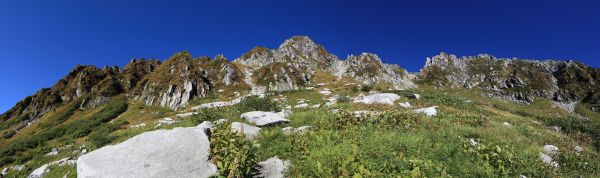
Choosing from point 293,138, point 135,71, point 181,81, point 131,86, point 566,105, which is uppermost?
point 135,71

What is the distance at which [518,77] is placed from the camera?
14362 centimetres

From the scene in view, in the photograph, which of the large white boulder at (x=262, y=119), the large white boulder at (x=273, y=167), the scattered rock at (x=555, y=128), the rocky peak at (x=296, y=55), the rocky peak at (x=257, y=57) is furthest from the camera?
the rocky peak at (x=296, y=55)

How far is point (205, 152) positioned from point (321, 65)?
111m

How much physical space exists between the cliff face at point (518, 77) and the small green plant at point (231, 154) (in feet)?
419

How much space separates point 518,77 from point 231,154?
533ft

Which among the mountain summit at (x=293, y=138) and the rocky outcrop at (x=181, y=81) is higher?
the rocky outcrop at (x=181, y=81)

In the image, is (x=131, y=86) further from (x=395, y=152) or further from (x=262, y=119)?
(x=395, y=152)

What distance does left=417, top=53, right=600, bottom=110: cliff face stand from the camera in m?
124

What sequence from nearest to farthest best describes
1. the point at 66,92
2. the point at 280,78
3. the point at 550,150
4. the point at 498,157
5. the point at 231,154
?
the point at 231,154 < the point at 498,157 < the point at 550,150 < the point at 66,92 < the point at 280,78

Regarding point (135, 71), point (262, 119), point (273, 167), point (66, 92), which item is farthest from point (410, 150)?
point (135, 71)

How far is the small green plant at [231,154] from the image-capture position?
8.42 meters

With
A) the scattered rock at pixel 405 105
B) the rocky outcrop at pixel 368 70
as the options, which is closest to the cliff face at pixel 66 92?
the scattered rock at pixel 405 105

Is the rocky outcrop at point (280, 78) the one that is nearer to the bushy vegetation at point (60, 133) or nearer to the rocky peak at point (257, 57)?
the bushy vegetation at point (60, 133)

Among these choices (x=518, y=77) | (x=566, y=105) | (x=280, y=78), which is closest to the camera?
(x=280, y=78)
